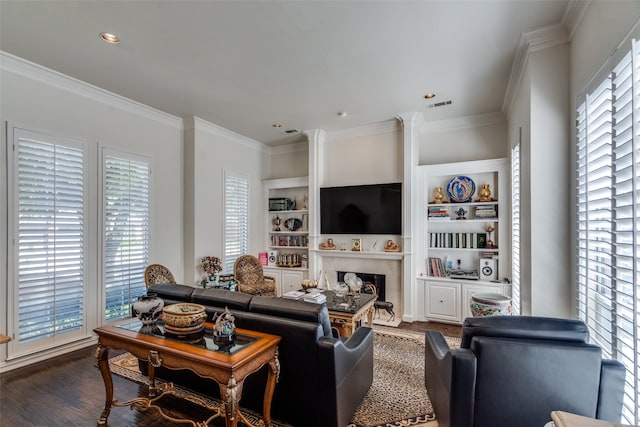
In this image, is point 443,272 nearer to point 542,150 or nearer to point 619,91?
point 542,150

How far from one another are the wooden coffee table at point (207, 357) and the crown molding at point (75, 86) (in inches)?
107

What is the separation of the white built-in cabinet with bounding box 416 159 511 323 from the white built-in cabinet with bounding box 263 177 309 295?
6.74ft

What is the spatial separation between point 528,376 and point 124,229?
4.25 meters

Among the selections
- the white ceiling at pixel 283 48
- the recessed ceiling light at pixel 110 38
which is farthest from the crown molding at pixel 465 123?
the recessed ceiling light at pixel 110 38

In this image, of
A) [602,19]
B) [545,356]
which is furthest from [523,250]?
[602,19]

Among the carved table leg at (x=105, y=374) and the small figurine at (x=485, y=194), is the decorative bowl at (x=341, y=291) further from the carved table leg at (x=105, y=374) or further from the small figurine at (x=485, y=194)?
the small figurine at (x=485, y=194)

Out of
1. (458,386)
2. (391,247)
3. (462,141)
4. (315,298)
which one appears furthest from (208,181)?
(458,386)

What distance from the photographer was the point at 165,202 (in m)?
4.38

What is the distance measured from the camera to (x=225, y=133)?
512cm

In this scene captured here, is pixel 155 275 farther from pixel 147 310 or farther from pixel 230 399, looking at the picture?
pixel 230 399

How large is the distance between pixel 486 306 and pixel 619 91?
2.04 m

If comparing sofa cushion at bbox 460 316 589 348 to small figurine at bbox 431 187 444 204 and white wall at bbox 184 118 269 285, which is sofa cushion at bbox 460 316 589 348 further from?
white wall at bbox 184 118 269 285

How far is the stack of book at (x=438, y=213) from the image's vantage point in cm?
448

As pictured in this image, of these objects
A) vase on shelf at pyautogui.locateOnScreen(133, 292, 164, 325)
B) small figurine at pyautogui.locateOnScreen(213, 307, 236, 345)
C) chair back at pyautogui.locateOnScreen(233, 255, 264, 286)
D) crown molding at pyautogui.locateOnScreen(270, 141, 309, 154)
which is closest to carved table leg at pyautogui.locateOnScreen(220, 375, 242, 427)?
small figurine at pyautogui.locateOnScreen(213, 307, 236, 345)
